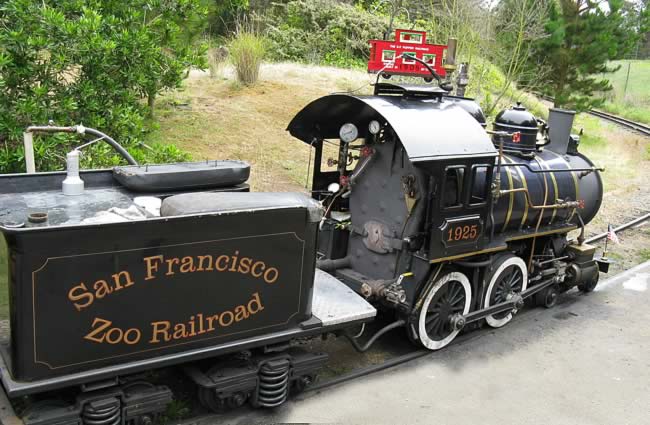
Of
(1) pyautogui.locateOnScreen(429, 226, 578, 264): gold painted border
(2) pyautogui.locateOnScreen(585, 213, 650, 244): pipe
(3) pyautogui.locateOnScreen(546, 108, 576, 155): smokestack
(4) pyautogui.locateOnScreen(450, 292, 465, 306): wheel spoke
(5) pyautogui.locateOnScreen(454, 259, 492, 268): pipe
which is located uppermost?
(3) pyautogui.locateOnScreen(546, 108, 576, 155): smokestack

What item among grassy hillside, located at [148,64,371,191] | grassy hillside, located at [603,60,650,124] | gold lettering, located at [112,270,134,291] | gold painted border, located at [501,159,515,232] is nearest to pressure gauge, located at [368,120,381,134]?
gold painted border, located at [501,159,515,232]

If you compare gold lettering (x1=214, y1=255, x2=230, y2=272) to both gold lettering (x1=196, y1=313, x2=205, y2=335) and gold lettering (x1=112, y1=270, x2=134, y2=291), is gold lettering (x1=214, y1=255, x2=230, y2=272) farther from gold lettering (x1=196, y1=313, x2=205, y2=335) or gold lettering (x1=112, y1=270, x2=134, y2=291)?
gold lettering (x1=112, y1=270, x2=134, y2=291)

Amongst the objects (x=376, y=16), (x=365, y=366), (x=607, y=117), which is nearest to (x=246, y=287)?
(x=365, y=366)

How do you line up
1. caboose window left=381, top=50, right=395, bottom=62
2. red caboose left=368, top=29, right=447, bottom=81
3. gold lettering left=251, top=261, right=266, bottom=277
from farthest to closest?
caboose window left=381, top=50, right=395, bottom=62 < red caboose left=368, top=29, right=447, bottom=81 < gold lettering left=251, top=261, right=266, bottom=277

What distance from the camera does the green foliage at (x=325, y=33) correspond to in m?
22.7

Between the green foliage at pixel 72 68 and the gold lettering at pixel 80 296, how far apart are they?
346 centimetres

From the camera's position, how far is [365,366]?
653cm

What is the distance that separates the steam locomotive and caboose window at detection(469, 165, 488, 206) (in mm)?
19

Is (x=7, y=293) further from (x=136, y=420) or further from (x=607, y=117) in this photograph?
(x=607, y=117)

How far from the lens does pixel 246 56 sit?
649 inches

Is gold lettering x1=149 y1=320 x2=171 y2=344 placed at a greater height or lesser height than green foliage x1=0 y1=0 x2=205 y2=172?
lesser

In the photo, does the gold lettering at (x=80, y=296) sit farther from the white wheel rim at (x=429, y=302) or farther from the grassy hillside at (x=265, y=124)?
the grassy hillside at (x=265, y=124)

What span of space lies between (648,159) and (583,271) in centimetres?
1587

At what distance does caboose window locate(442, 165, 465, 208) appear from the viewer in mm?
6410
